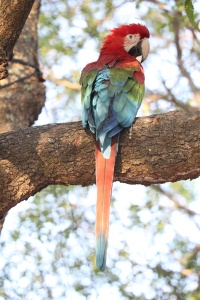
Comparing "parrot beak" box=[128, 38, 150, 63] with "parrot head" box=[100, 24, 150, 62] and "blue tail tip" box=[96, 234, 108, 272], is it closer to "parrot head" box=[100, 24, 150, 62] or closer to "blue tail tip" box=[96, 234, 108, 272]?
"parrot head" box=[100, 24, 150, 62]

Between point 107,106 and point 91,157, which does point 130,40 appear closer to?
point 107,106

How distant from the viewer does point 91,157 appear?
7.12 feet

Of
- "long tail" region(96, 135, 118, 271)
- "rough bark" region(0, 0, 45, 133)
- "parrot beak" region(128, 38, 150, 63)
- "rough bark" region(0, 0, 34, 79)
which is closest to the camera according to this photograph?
"long tail" region(96, 135, 118, 271)

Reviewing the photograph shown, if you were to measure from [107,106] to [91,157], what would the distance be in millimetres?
255

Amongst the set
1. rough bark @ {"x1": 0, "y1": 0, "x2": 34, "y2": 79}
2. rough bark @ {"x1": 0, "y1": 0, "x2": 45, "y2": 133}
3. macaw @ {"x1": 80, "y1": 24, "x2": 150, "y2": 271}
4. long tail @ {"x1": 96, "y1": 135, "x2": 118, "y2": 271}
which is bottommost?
rough bark @ {"x1": 0, "y1": 0, "x2": 45, "y2": 133}

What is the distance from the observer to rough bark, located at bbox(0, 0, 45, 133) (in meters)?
3.35

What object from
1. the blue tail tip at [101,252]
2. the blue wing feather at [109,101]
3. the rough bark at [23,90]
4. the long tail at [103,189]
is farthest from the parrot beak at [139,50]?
the blue tail tip at [101,252]

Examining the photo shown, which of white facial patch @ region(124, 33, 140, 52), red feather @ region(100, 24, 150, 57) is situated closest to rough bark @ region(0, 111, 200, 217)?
red feather @ region(100, 24, 150, 57)

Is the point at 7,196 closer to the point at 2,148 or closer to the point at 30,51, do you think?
the point at 2,148

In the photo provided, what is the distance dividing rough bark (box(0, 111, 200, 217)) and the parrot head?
82 cm

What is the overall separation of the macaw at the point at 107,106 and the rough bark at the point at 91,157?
6 cm

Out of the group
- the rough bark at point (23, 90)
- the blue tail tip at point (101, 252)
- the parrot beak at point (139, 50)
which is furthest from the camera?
the rough bark at point (23, 90)

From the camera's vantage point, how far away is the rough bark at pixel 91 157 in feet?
6.94

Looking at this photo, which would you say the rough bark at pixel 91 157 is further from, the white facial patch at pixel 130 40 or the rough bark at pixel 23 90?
the rough bark at pixel 23 90
